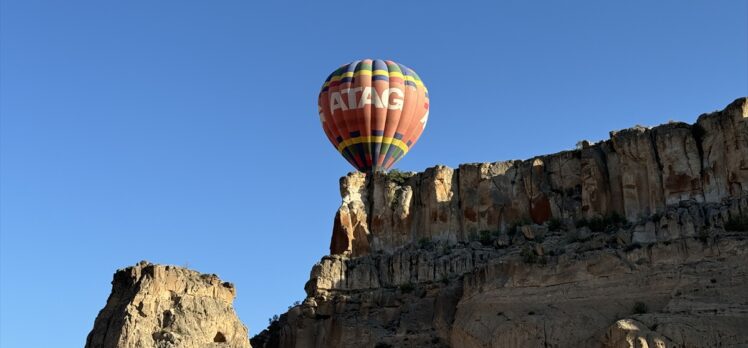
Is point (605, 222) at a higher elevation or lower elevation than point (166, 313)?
higher

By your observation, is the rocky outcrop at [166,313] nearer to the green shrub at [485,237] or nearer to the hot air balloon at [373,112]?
the green shrub at [485,237]

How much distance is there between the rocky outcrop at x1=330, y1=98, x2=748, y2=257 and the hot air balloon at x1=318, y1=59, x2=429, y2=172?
2.39 meters

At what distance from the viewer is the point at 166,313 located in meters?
59.3

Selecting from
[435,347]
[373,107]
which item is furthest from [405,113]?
[435,347]

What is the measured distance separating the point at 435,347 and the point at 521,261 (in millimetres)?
5950

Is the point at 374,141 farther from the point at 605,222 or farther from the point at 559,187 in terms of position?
the point at 605,222

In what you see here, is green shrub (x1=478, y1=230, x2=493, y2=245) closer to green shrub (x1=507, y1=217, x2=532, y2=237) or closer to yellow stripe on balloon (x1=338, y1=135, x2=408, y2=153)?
green shrub (x1=507, y1=217, x2=532, y2=237)

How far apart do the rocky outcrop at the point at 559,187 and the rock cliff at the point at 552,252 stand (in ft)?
0.23

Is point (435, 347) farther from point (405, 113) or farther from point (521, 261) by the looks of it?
point (405, 113)

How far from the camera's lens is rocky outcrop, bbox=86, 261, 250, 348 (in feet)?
190

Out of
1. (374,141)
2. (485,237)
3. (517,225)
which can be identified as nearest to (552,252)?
(517,225)

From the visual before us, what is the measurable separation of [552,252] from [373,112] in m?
16.3

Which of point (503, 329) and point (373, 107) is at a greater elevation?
point (373, 107)

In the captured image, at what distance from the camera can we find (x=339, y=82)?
76.2 metres
